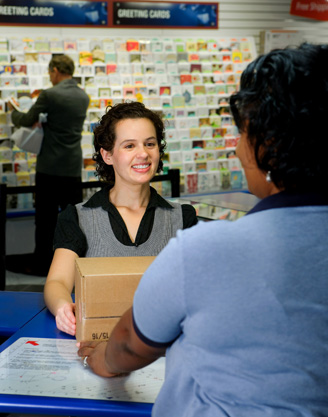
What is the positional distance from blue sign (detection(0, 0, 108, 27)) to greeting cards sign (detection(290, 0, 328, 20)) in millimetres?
2400

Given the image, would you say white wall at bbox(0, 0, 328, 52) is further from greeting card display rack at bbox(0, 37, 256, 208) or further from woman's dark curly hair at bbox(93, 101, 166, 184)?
woman's dark curly hair at bbox(93, 101, 166, 184)

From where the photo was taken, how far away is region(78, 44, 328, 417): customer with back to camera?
103 centimetres

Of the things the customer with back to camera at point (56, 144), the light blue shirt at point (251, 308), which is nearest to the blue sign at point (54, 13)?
the customer with back to camera at point (56, 144)

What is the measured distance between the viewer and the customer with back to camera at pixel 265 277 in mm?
1031

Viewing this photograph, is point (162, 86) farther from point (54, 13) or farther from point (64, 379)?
point (64, 379)

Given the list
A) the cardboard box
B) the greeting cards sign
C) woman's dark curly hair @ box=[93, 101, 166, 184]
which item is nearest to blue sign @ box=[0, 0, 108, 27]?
the greeting cards sign

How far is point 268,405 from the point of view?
110cm

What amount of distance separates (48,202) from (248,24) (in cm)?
327

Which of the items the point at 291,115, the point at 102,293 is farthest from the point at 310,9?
the point at 291,115

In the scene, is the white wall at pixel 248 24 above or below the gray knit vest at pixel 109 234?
above

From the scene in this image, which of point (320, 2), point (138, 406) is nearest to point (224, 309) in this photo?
point (138, 406)

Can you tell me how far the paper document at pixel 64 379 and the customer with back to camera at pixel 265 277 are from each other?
1.70 feet

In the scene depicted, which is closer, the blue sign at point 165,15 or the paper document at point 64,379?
the paper document at point 64,379

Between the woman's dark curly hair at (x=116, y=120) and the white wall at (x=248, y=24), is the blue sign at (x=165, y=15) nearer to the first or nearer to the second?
the white wall at (x=248, y=24)
